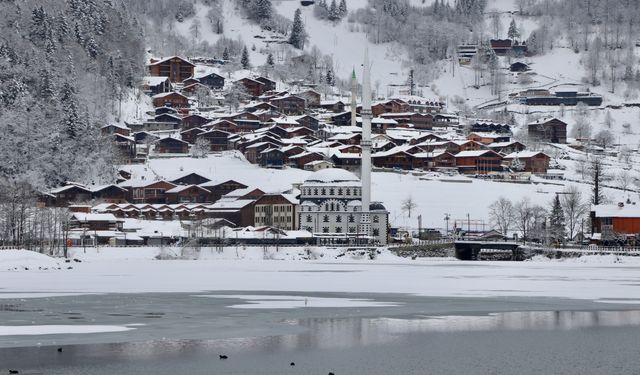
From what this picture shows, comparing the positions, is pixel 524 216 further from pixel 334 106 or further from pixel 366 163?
pixel 334 106

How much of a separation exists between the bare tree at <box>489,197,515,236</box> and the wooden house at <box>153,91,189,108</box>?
5431 centimetres

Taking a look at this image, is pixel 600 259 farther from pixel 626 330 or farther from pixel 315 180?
pixel 626 330

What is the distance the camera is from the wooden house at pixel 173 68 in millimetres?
176625

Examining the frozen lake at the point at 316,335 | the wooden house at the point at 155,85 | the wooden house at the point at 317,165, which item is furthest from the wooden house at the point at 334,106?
the frozen lake at the point at 316,335

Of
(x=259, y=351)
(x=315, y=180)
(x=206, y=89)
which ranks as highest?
(x=206, y=89)

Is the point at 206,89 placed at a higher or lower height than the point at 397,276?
higher

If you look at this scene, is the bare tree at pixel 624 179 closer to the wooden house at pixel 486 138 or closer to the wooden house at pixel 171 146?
the wooden house at pixel 486 138

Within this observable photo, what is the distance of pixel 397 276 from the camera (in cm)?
6756

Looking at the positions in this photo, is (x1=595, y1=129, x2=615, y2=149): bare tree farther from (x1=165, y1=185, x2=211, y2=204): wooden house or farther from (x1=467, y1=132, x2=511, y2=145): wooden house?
(x1=165, y1=185, x2=211, y2=204): wooden house

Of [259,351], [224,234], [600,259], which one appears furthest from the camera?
[224,234]

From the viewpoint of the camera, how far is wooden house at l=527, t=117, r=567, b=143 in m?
170

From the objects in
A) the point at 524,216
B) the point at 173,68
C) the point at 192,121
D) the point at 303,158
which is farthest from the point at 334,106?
the point at 524,216

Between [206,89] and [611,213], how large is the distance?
3095 inches

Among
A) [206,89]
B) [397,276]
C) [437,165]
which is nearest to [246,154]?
[437,165]
